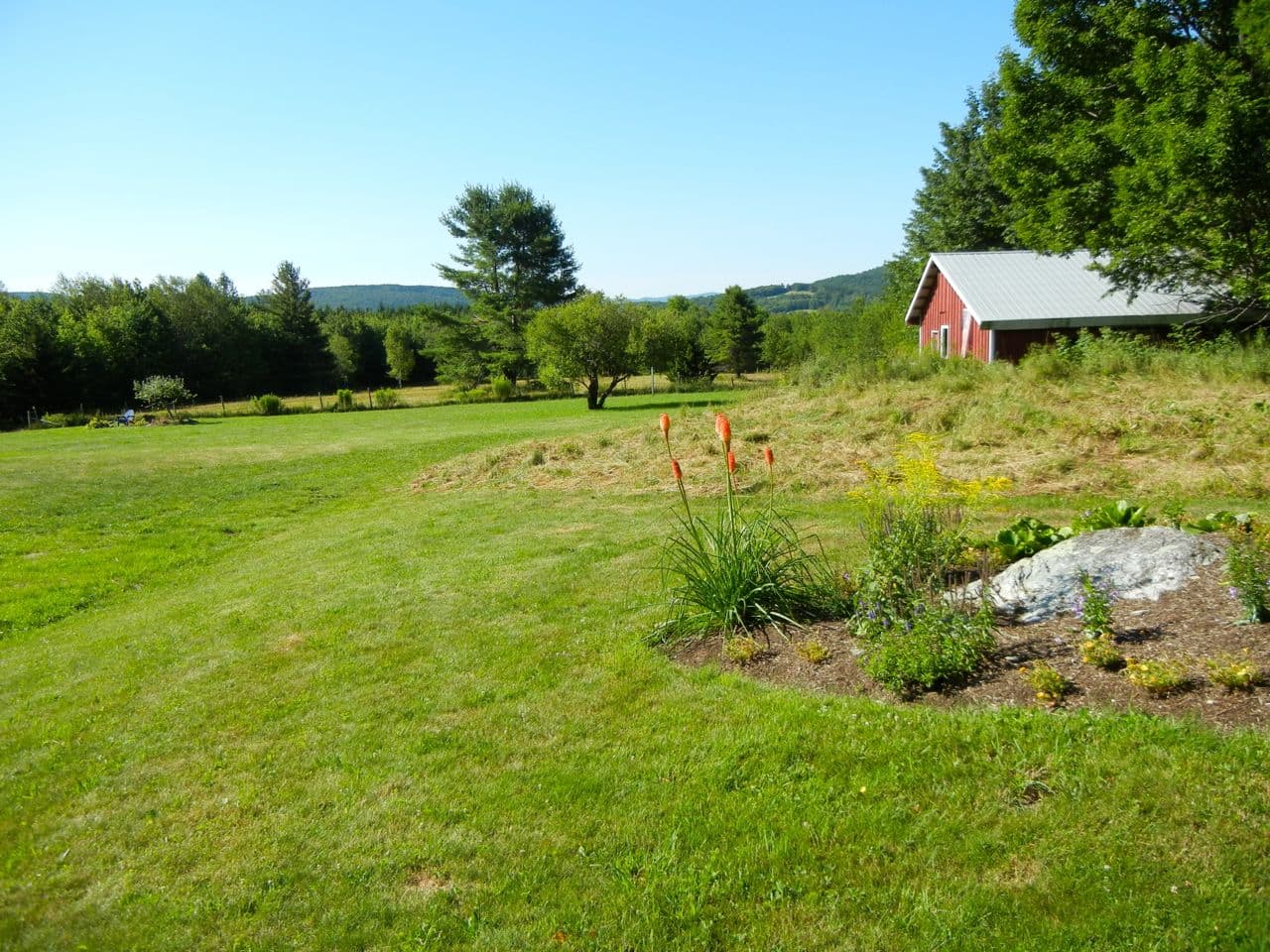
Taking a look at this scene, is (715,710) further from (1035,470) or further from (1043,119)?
(1043,119)

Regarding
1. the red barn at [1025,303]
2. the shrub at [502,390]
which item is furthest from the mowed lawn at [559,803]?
the shrub at [502,390]

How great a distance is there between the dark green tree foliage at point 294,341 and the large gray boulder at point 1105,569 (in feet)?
205

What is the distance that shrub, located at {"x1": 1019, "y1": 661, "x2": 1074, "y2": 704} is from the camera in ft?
11.4

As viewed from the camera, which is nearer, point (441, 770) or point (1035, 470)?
point (441, 770)

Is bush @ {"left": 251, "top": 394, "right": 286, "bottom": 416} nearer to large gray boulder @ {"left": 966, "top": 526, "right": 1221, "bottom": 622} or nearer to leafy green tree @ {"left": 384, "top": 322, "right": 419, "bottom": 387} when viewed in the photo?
leafy green tree @ {"left": 384, "top": 322, "right": 419, "bottom": 387}

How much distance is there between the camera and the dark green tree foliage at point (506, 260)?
51469mm

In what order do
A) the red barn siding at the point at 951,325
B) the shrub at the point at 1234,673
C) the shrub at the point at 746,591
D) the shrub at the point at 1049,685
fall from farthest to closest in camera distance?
the red barn siding at the point at 951,325
the shrub at the point at 746,591
the shrub at the point at 1049,685
the shrub at the point at 1234,673

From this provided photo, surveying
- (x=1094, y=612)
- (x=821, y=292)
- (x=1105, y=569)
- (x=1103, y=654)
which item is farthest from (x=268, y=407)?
(x=821, y=292)

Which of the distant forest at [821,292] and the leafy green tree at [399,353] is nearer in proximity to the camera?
the leafy green tree at [399,353]

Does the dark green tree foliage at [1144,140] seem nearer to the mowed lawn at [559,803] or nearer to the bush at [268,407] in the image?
the mowed lawn at [559,803]

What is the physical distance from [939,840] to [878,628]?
1.48m

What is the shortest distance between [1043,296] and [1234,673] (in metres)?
20.3

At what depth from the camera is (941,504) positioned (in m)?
4.91

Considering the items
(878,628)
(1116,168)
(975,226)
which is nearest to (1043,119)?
(1116,168)
